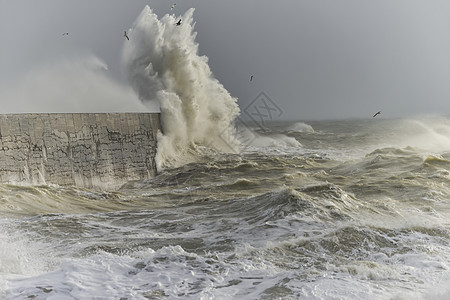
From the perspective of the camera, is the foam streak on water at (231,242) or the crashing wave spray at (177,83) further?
the crashing wave spray at (177,83)

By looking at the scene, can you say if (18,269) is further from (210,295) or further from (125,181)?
(125,181)

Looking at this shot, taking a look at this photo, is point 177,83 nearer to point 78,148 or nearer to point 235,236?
point 78,148

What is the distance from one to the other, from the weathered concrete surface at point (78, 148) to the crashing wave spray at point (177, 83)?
1.15 m

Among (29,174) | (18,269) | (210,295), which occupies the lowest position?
(210,295)

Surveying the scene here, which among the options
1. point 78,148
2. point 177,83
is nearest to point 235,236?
point 78,148

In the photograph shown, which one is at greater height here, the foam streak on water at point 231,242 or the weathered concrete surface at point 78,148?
the weathered concrete surface at point 78,148

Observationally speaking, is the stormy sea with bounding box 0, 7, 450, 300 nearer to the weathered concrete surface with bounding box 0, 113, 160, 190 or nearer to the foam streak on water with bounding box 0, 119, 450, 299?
the foam streak on water with bounding box 0, 119, 450, 299

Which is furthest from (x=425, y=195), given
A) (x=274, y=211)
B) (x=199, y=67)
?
(x=199, y=67)

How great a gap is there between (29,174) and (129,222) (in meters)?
3.75

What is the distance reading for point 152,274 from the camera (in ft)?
14.2

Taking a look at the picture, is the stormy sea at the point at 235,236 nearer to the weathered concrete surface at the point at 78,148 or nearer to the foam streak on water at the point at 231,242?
the foam streak on water at the point at 231,242

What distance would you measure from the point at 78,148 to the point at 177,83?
504 centimetres

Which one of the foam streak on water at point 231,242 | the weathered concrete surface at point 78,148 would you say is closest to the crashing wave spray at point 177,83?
the weathered concrete surface at point 78,148

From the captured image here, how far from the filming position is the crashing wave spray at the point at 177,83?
14562 mm
